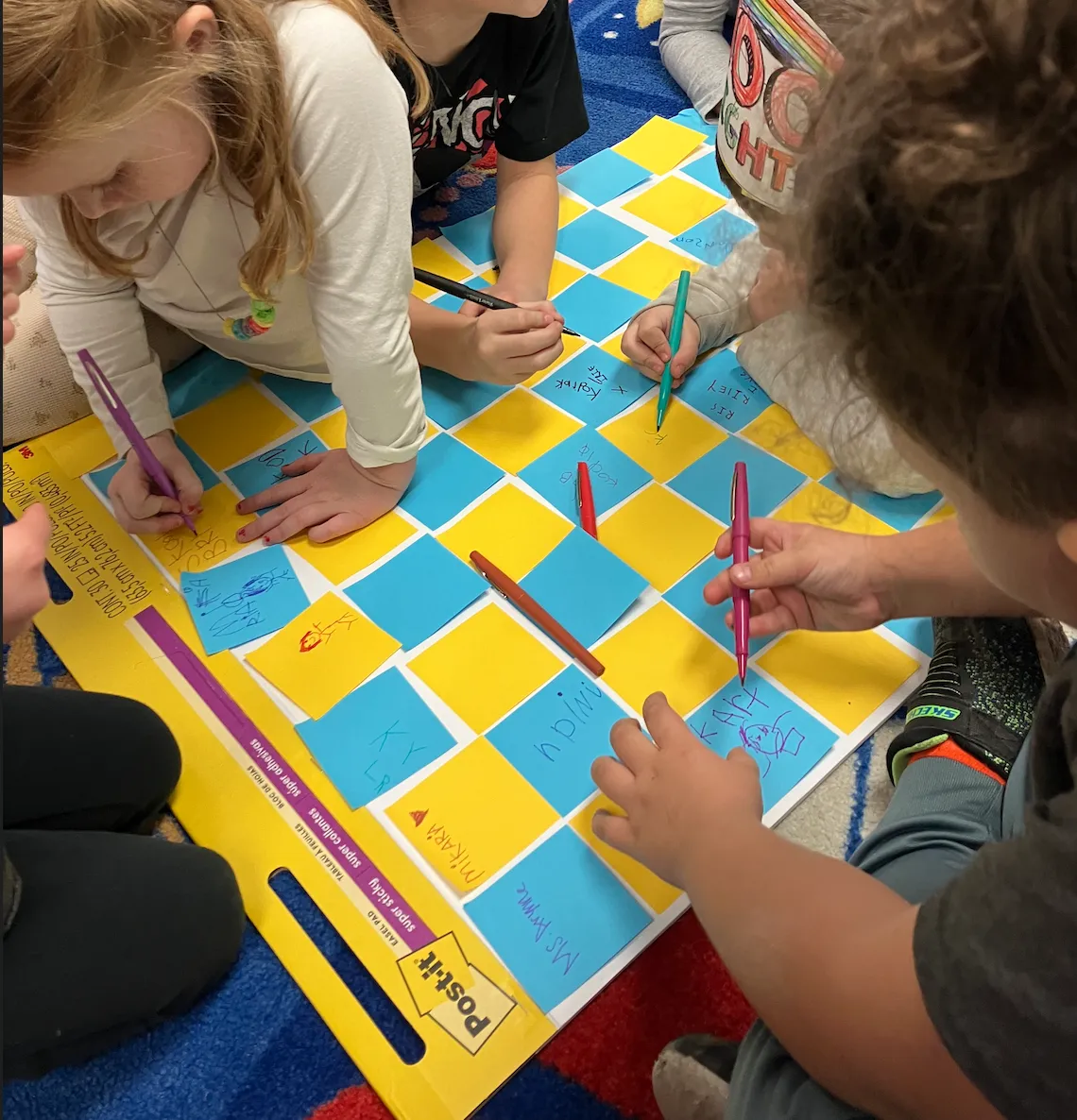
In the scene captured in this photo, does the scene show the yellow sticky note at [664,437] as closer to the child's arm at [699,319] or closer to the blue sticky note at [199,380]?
the child's arm at [699,319]

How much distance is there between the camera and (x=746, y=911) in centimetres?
43

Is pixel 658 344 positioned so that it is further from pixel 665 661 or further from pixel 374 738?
pixel 374 738

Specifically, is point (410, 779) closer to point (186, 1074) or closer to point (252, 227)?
point (186, 1074)

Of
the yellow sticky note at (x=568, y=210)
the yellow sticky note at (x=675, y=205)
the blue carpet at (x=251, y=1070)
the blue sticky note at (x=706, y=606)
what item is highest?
the yellow sticky note at (x=675, y=205)

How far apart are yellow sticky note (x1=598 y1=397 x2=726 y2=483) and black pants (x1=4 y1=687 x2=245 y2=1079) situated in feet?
1.33

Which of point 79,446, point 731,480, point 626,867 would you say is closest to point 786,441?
point 731,480

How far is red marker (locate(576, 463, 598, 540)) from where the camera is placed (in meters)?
0.66

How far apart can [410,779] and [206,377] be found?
44cm

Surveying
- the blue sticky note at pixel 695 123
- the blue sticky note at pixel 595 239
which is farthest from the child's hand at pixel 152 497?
the blue sticky note at pixel 695 123

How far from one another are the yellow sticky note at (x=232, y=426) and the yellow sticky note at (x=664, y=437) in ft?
0.92

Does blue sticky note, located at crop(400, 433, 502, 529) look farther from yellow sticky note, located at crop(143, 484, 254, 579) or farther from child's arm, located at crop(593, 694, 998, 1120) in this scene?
child's arm, located at crop(593, 694, 998, 1120)

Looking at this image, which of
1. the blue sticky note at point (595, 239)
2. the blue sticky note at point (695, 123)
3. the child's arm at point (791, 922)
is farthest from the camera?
the blue sticky note at point (695, 123)

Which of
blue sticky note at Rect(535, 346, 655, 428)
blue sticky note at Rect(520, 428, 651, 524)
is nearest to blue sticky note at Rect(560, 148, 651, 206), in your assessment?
blue sticky note at Rect(535, 346, 655, 428)

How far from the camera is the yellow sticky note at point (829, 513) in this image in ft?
2.19
